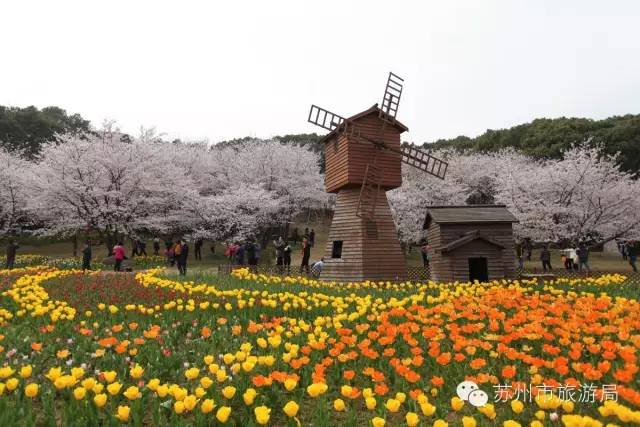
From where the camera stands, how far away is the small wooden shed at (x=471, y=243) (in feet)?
67.7

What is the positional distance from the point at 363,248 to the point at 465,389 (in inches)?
612

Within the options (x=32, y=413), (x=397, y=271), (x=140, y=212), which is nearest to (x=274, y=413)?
(x=32, y=413)

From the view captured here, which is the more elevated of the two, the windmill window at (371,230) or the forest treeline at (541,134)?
the forest treeline at (541,134)

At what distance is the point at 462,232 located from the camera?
2150 centimetres

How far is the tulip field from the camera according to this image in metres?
4.09

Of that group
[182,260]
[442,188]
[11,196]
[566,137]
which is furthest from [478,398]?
[566,137]

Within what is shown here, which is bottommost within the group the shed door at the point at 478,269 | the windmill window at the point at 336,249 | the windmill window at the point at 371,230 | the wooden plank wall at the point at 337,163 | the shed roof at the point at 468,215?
the shed door at the point at 478,269

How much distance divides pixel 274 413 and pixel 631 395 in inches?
125

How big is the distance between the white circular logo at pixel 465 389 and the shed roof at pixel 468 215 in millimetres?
17247

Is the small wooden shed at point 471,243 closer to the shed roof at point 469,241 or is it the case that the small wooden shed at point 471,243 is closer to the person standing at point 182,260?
the shed roof at point 469,241

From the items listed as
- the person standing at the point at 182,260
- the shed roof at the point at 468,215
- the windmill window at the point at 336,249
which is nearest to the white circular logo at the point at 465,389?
the windmill window at the point at 336,249

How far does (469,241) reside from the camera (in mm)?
20453

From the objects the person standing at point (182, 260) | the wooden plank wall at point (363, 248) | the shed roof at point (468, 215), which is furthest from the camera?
the shed roof at point (468, 215)

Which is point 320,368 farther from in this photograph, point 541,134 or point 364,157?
point 541,134
